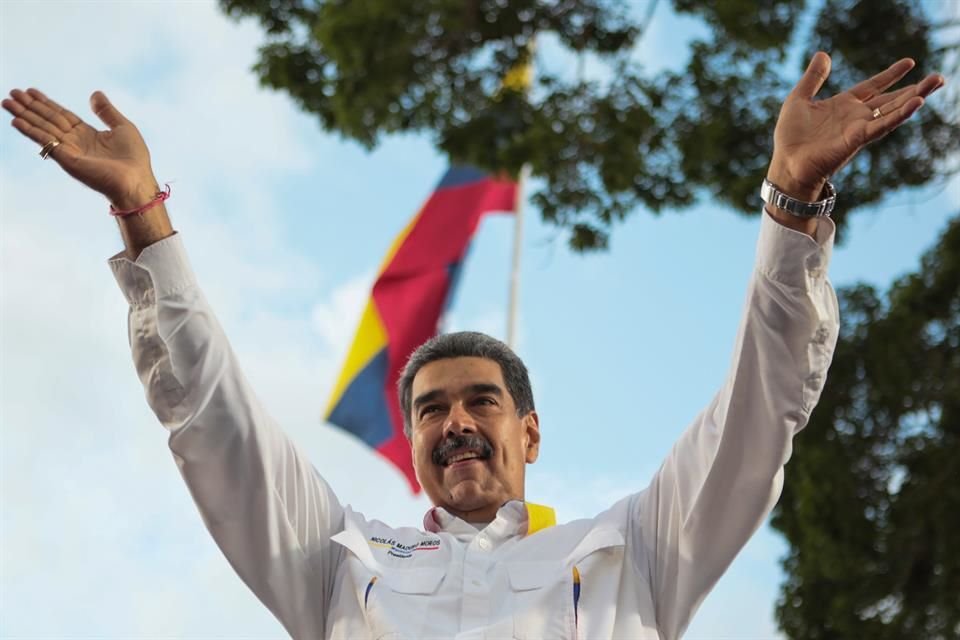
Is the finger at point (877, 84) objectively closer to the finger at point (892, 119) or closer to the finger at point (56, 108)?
the finger at point (892, 119)

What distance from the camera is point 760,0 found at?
11883mm

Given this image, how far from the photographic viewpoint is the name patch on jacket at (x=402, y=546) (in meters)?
4.17

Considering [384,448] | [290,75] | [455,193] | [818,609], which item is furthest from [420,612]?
[818,609]

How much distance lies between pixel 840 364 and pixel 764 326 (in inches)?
451

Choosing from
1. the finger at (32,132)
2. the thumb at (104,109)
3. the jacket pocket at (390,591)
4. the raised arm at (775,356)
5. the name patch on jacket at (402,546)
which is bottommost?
the jacket pocket at (390,591)

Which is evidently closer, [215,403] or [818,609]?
[215,403]

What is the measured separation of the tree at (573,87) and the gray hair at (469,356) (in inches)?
251

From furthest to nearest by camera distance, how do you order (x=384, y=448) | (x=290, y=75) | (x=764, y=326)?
(x=384, y=448) → (x=290, y=75) → (x=764, y=326)

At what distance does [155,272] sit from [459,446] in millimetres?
1030

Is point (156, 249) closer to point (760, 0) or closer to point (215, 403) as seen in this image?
point (215, 403)

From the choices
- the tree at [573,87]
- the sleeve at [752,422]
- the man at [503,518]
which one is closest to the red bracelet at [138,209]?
the man at [503,518]

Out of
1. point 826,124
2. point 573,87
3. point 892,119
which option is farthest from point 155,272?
point 573,87

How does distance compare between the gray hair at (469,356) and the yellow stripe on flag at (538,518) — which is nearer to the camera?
the yellow stripe on flag at (538,518)

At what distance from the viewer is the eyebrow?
14.8 feet
